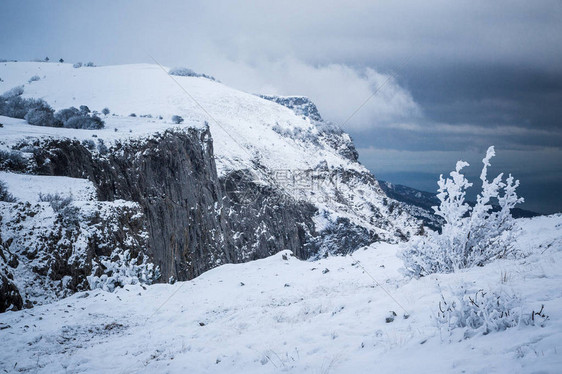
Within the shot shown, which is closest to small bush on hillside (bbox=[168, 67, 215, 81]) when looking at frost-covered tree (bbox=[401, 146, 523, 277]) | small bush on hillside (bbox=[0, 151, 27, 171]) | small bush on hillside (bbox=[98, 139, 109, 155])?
small bush on hillside (bbox=[98, 139, 109, 155])

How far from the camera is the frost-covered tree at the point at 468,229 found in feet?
27.1

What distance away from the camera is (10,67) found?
6022 centimetres

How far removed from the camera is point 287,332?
6.28 metres

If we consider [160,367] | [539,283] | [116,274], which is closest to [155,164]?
[116,274]

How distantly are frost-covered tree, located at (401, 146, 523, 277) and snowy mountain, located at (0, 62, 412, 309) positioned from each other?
1162 cm

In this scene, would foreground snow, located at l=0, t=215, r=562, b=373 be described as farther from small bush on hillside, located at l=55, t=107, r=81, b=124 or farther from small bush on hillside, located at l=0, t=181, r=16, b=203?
small bush on hillside, located at l=55, t=107, r=81, b=124

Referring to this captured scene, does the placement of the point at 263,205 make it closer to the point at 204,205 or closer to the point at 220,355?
the point at 204,205

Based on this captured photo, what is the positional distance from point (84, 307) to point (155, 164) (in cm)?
1796

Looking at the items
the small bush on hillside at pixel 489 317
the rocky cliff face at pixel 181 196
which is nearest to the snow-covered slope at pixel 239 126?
the rocky cliff face at pixel 181 196

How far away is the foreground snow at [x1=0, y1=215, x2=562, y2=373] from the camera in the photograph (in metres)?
3.73

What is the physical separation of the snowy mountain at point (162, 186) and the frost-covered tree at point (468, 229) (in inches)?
458

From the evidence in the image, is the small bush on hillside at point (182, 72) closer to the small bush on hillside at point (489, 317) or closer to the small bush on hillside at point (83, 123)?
the small bush on hillside at point (83, 123)

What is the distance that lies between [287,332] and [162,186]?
2262 centimetres

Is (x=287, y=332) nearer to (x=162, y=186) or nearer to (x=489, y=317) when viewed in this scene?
(x=489, y=317)
